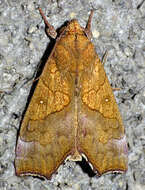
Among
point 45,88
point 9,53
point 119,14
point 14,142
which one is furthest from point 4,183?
point 119,14

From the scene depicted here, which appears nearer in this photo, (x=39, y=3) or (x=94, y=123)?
(x=94, y=123)

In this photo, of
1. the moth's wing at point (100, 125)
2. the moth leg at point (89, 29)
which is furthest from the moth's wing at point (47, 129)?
the moth leg at point (89, 29)

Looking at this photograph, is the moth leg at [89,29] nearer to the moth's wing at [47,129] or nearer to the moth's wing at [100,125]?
the moth's wing at [100,125]

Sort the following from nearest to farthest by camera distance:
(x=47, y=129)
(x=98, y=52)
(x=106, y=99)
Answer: (x=47, y=129) → (x=106, y=99) → (x=98, y=52)

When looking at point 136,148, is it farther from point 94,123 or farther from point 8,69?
point 8,69

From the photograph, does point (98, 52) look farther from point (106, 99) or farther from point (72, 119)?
point (72, 119)

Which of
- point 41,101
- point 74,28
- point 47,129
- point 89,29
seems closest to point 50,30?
point 74,28
